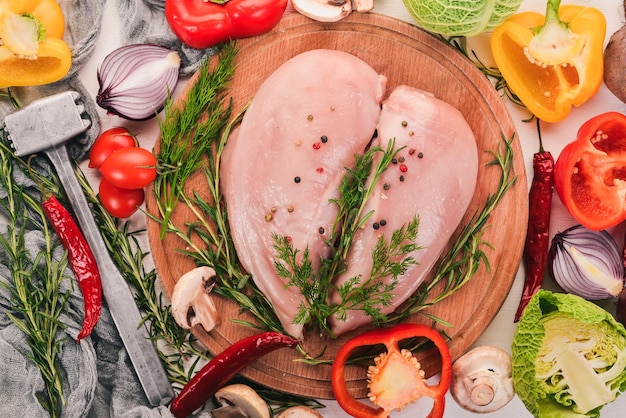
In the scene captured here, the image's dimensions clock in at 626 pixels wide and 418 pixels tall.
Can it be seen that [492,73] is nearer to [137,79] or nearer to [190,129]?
[190,129]

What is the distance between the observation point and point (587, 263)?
2.51m

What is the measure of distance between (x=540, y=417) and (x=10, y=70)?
2.34 metres

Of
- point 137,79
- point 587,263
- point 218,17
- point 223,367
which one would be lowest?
point 223,367

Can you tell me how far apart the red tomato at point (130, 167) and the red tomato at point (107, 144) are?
0.09m

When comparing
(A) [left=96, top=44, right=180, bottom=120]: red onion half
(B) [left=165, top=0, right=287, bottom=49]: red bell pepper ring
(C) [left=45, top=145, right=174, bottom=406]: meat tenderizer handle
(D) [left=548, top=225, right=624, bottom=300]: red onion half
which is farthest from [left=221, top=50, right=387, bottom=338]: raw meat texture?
(D) [left=548, top=225, right=624, bottom=300]: red onion half

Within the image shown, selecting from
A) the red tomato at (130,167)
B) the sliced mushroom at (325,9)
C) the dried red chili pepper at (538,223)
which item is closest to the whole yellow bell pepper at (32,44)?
the red tomato at (130,167)

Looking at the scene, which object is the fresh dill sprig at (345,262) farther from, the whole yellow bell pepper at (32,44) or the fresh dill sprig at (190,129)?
the whole yellow bell pepper at (32,44)

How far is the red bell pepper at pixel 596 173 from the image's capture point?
2482 millimetres

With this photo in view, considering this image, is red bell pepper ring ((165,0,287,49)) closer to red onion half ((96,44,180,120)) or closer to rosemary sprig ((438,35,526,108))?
red onion half ((96,44,180,120))

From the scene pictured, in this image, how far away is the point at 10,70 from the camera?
8.18 ft

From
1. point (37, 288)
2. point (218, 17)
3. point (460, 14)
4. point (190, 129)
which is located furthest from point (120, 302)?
point (460, 14)

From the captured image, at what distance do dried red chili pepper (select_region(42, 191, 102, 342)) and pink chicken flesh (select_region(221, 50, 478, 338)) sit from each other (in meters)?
0.56

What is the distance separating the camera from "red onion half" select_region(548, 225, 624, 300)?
252 cm

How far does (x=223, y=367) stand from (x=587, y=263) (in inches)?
55.3
